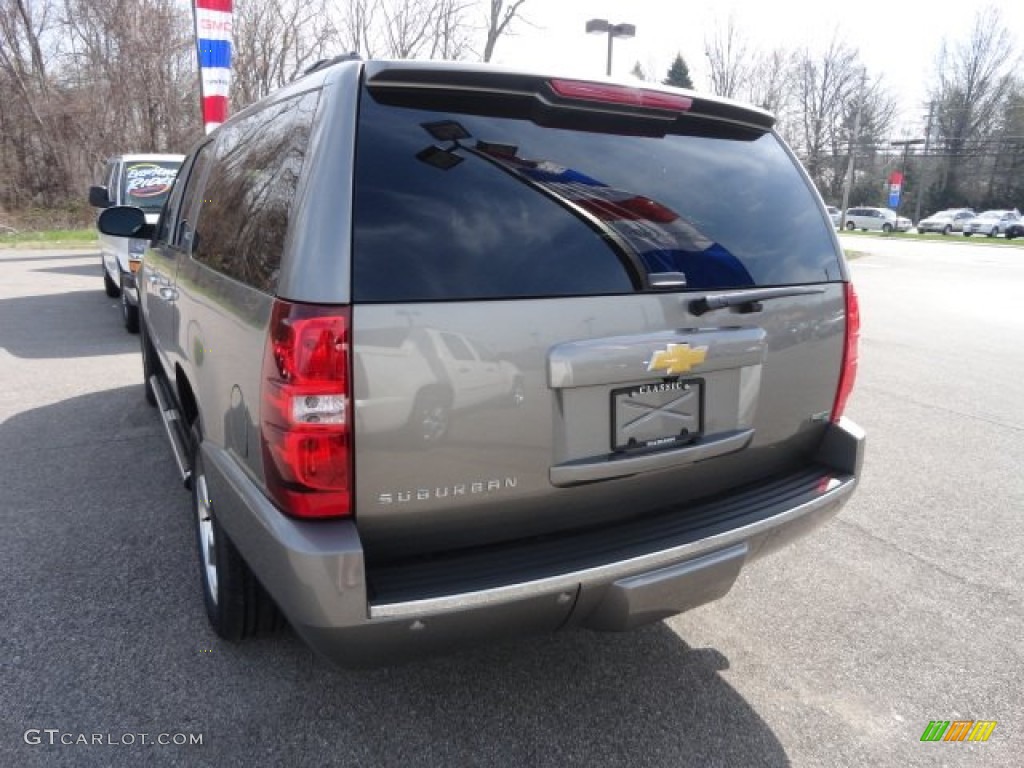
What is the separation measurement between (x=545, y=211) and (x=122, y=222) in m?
3.70

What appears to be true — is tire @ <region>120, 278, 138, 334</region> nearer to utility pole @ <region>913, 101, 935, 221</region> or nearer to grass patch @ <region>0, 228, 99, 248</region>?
grass patch @ <region>0, 228, 99, 248</region>

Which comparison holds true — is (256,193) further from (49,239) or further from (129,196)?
(49,239)

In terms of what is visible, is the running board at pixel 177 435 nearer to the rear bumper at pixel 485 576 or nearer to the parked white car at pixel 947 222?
the rear bumper at pixel 485 576

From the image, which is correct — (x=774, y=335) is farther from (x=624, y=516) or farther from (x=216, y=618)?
(x=216, y=618)

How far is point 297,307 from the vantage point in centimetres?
184

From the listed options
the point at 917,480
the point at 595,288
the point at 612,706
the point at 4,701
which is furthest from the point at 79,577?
the point at 917,480

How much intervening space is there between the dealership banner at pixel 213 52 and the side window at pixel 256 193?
9.10m

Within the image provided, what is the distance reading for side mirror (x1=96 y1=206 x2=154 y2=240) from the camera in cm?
464

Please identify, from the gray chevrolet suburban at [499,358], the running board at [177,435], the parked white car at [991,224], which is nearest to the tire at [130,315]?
the running board at [177,435]

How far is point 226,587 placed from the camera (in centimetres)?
260

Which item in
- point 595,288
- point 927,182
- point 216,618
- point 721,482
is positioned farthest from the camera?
point 927,182

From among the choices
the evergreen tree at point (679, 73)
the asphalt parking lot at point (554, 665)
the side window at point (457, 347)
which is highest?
the evergreen tree at point (679, 73)

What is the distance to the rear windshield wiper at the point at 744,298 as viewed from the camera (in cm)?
222

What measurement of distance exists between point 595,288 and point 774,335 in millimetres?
735
